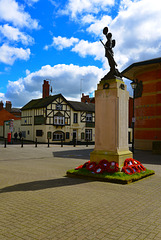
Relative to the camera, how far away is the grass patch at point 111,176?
24.6 feet

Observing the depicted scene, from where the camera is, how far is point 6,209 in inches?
191

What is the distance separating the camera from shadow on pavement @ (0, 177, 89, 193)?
6547 mm

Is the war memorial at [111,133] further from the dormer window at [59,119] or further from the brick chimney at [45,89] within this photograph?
the brick chimney at [45,89]

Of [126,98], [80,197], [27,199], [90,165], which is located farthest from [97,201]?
[126,98]

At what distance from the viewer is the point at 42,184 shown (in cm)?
719

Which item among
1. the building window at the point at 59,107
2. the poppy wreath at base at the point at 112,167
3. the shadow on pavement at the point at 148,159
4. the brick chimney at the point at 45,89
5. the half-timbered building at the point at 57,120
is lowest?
the shadow on pavement at the point at 148,159

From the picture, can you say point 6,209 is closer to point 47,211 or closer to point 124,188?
point 47,211

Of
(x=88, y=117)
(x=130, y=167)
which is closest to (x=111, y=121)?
(x=130, y=167)

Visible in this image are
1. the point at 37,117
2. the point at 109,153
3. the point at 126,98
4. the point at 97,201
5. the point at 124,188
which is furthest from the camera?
the point at 37,117

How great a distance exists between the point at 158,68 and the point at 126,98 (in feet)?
52.9

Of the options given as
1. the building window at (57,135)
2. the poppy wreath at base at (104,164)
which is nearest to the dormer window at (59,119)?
the building window at (57,135)

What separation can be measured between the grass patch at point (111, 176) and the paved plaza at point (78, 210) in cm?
25

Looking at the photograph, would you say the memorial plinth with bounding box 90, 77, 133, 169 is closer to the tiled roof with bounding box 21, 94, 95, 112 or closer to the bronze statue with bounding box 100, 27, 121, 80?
the bronze statue with bounding box 100, 27, 121, 80

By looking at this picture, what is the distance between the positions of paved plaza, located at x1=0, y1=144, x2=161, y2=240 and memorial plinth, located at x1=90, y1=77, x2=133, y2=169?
1.45m
